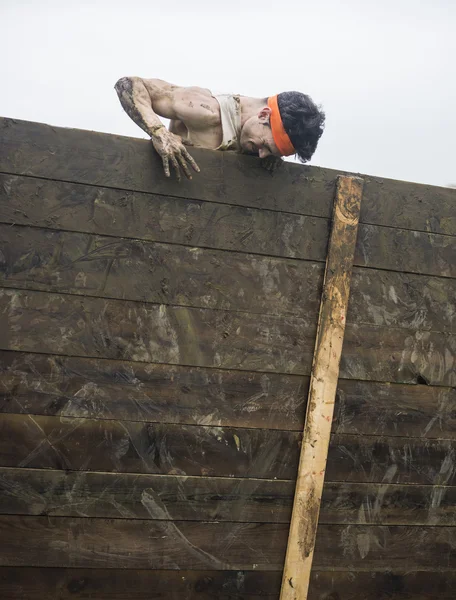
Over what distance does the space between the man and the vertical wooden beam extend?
295mm

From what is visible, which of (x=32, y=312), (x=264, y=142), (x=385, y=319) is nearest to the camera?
(x=32, y=312)

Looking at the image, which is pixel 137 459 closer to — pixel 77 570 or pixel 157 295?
pixel 77 570

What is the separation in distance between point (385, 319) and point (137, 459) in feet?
4.09

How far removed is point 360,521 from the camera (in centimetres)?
280

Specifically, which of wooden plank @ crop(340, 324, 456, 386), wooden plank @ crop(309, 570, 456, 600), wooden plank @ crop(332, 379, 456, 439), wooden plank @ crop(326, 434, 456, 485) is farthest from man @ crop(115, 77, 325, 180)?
wooden plank @ crop(309, 570, 456, 600)

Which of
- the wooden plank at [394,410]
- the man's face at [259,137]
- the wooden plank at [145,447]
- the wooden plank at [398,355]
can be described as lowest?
the wooden plank at [145,447]

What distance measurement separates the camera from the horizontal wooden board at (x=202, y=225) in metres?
2.41

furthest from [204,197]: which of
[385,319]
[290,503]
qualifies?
[290,503]

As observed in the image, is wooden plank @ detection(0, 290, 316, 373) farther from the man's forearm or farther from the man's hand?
the man's forearm

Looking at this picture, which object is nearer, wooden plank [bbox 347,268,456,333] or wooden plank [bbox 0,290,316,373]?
wooden plank [bbox 0,290,316,373]

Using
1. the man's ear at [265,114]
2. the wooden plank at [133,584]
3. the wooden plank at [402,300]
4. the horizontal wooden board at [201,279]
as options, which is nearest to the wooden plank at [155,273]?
the horizontal wooden board at [201,279]

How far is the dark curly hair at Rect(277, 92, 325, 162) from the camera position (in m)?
2.67

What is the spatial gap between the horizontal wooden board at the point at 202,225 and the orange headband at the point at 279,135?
10.8 inches

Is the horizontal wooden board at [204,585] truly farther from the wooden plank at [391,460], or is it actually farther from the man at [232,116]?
the man at [232,116]
